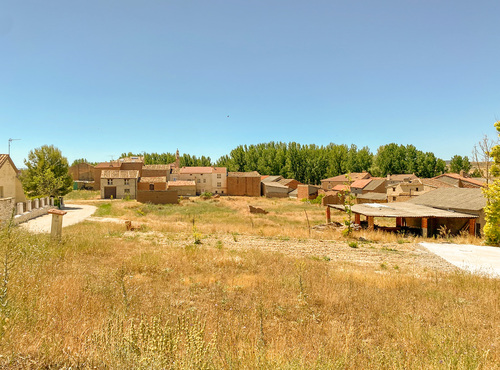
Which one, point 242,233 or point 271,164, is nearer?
point 242,233

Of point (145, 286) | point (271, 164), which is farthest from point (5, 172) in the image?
point (271, 164)

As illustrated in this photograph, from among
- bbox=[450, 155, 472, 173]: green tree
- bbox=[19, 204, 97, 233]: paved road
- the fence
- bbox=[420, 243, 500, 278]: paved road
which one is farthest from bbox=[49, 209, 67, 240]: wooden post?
bbox=[450, 155, 472, 173]: green tree

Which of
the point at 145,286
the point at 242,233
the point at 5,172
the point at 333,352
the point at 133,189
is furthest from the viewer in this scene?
the point at 133,189

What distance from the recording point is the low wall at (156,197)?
41750mm

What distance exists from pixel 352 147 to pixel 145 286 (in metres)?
98.9

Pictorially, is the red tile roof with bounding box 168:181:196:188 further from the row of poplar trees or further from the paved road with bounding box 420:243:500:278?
the paved road with bounding box 420:243:500:278

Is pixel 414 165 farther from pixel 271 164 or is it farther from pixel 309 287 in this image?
pixel 309 287

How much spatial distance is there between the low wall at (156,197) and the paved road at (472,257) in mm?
34940

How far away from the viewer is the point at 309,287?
6.75 m

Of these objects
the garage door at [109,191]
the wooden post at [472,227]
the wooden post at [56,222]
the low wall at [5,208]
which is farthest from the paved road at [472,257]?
the garage door at [109,191]

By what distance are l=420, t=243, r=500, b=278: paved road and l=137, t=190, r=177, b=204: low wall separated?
1376 inches

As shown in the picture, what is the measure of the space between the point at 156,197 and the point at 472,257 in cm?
3863

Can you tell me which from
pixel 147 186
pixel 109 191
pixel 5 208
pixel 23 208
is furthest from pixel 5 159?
pixel 147 186

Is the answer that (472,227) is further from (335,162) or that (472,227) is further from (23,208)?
(335,162)
